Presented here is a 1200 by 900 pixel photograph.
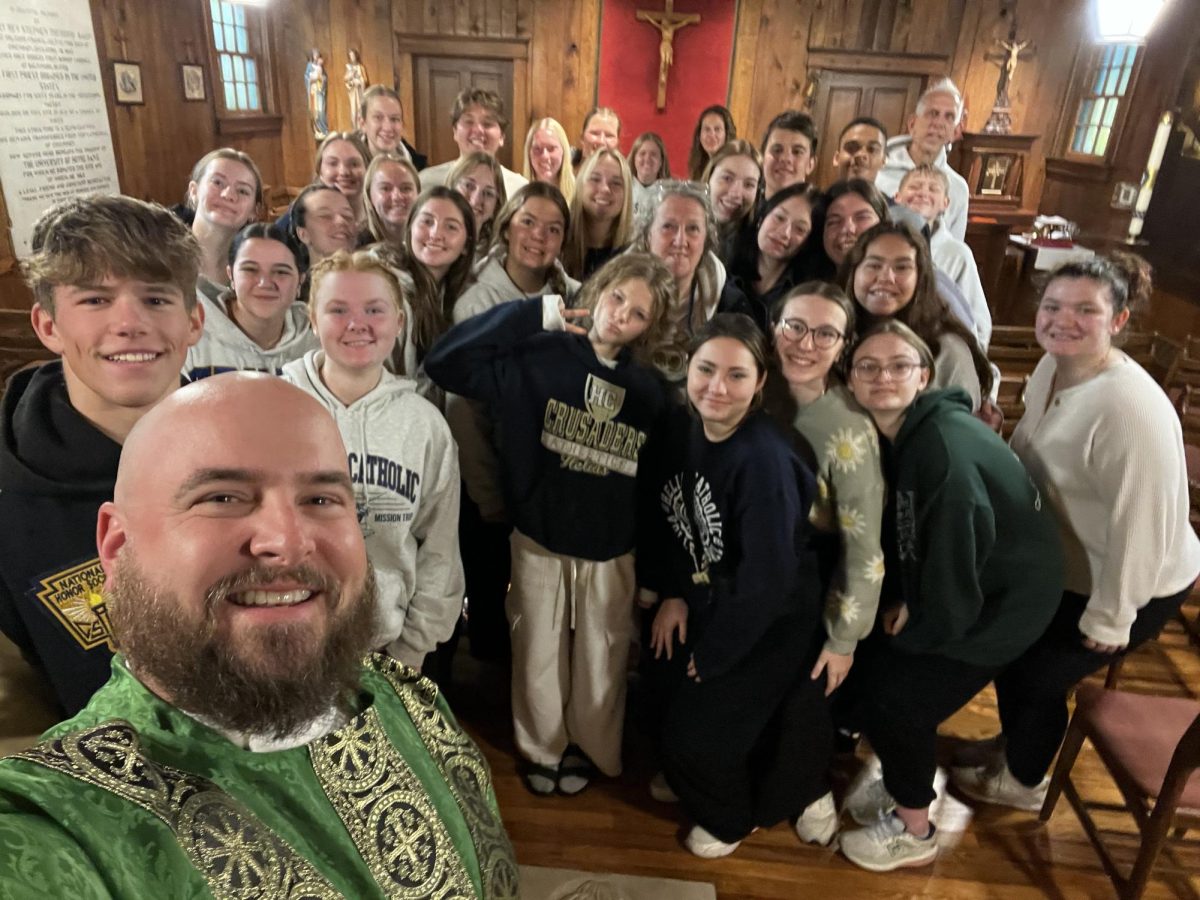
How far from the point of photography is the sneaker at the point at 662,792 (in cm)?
220

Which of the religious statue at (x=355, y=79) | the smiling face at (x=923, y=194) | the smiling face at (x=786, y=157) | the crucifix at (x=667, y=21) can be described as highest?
the crucifix at (x=667, y=21)

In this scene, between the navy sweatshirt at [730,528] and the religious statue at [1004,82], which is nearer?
the navy sweatshirt at [730,528]

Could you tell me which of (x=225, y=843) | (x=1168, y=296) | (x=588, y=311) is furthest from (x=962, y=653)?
(x=1168, y=296)

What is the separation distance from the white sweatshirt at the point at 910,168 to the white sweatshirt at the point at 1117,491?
1861 mm

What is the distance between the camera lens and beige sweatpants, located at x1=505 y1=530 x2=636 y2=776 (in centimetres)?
199

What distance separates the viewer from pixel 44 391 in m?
1.16

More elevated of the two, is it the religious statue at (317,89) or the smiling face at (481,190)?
the religious statue at (317,89)

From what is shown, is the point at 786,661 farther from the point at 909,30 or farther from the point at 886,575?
the point at 909,30

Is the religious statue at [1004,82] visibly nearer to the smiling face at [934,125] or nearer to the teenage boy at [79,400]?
the smiling face at [934,125]

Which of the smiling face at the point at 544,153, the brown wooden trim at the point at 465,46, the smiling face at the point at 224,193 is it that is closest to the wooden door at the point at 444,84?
the brown wooden trim at the point at 465,46

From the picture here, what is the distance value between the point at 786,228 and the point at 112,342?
1898 millimetres

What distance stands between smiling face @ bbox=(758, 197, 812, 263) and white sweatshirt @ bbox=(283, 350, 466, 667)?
1.31 metres

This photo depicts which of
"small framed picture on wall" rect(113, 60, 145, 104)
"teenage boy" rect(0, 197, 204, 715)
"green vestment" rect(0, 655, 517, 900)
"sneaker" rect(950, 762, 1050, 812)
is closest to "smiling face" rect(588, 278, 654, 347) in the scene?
"teenage boy" rect(0, 197, 204, 715)

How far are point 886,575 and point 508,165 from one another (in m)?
6.26
